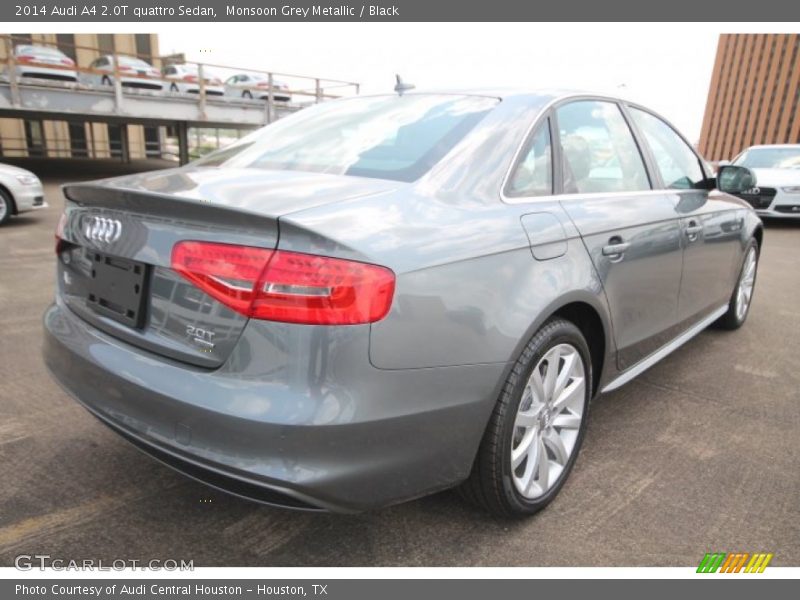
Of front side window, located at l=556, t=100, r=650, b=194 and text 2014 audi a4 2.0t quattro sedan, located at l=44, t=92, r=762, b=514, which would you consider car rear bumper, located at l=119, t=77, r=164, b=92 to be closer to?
text 2014 audi a4 2.0t quattro sedan, located at l=44, t=92, r=762, b=514

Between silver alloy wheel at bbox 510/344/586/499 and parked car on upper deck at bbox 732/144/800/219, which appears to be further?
parked car on upper deck at bbox 732/144/800/219

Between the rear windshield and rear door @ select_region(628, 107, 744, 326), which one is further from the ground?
the rear windshield

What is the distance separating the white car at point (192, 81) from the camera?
18781 millimetres

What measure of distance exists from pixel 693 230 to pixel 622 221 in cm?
88

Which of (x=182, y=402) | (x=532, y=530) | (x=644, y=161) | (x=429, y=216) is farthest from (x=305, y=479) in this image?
(x=644, y=161)

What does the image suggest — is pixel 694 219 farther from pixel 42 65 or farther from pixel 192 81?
pixel 192 81

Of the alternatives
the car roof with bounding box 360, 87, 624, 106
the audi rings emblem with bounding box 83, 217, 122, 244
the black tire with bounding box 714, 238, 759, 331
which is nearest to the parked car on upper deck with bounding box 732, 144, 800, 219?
the black tire with bounding box 714, 238, 759, 331

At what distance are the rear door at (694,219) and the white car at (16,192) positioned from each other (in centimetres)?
829

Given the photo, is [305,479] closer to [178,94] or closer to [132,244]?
[132,244]

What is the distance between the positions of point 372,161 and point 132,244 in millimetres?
851

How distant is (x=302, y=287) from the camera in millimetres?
1586

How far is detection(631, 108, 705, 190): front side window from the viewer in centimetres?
316

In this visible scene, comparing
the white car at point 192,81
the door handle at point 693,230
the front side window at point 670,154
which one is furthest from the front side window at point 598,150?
the white car at point 192,81

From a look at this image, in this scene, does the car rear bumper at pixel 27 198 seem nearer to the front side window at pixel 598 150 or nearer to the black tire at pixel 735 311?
the front side window at pixel 598 150
